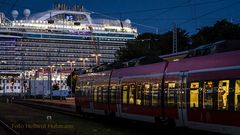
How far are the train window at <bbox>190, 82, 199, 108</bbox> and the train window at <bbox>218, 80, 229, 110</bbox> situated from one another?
4.97 feet

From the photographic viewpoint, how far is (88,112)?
35.3 meters

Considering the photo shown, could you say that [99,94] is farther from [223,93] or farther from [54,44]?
[54,44]

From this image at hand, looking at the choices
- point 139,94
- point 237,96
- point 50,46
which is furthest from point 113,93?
point 50,46

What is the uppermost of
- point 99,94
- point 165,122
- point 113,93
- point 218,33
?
point 218,33

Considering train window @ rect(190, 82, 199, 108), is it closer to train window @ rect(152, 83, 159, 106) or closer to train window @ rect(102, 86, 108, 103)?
train window @ rect(152, 83, 159, 106)

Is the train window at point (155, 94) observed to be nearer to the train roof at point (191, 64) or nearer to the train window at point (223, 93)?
the train roof at point (191, 64)

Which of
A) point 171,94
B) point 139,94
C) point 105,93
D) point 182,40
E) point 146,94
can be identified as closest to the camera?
point 171,94

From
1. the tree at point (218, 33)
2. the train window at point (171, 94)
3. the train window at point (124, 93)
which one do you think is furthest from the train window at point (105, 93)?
the tree at point (218, 33)

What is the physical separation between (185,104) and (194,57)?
1812 mm

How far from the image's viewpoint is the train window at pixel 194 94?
18.9 metres

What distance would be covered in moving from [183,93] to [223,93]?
2923 mm

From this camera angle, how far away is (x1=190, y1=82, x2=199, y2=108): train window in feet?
62.0

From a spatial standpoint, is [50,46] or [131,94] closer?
[131,94]

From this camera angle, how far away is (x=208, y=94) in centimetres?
1803
